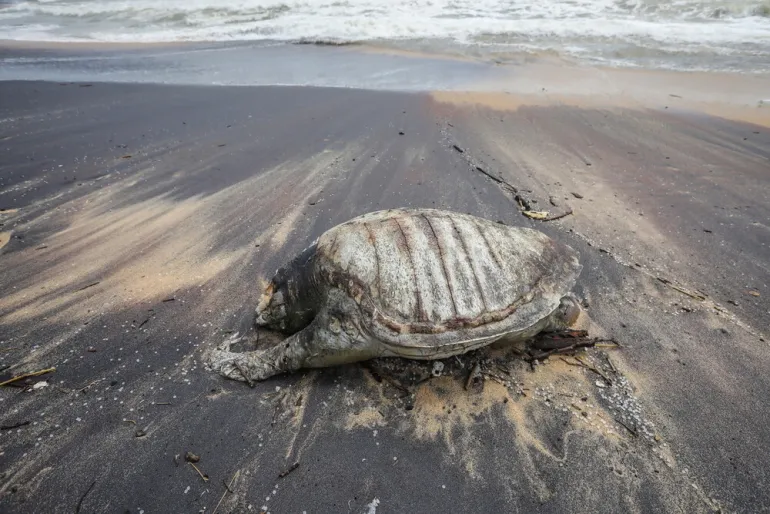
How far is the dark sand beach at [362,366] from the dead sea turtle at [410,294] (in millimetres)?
268

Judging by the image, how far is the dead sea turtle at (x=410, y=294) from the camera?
2869 mm

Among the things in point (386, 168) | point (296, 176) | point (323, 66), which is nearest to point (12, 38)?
point (323, 66)

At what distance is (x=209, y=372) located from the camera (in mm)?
3162

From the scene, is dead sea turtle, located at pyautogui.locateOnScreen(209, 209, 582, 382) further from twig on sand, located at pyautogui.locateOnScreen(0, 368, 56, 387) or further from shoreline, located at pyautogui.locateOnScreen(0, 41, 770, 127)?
shoreline, located at pyautogui.locateOnScreen(0, 41, 770, 127)

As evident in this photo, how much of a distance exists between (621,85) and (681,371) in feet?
23.8

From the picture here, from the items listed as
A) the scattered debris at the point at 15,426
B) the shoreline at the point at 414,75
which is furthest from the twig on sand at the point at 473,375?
the shoreline at the point at 414,75

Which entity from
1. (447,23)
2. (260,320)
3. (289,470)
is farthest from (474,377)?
(447,23)

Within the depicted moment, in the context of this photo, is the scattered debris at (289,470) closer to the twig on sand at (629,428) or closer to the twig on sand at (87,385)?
the twig on sand at (87,385)

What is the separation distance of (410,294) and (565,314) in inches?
51.8

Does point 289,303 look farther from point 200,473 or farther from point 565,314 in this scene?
point 565,314

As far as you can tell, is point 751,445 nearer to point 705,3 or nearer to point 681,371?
point 681,371

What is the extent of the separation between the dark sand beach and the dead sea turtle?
27 centimetres

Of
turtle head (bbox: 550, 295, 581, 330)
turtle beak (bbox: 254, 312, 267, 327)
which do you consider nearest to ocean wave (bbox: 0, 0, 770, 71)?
turtle head (bbox: 550, 295, 581, 330)

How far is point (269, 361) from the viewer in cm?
310
